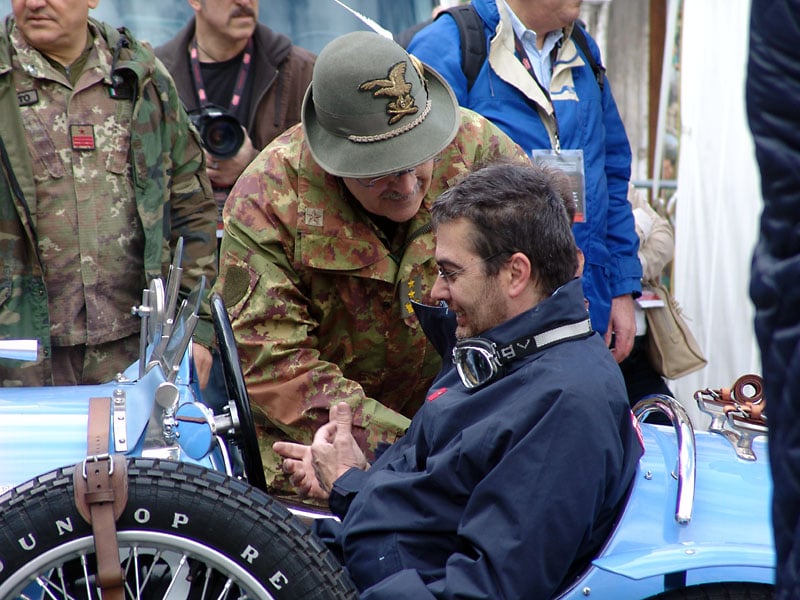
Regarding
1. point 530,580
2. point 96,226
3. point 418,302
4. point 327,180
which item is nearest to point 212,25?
point 96,226

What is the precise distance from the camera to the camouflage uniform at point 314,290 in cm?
291

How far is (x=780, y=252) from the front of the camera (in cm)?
112

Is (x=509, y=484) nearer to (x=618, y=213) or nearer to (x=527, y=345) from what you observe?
(x=527, y=345)

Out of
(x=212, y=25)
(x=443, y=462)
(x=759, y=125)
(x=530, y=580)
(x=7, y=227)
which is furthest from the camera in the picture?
(x=212, y=25)

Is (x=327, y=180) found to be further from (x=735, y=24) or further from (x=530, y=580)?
(x=735, y=24)

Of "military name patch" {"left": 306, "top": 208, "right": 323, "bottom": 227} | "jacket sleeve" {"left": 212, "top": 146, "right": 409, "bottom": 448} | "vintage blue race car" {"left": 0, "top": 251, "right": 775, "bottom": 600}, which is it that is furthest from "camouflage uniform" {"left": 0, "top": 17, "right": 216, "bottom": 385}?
"vintage blue race car" {"left": 0, "top": 251, "right": 775, "bottom": 600}

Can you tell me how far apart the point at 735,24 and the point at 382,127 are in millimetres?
2544

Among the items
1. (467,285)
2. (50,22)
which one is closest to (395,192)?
(467,285)

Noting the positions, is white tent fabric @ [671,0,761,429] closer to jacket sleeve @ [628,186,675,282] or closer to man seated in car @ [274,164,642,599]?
jacket sleeve @ [628,186,675,282]

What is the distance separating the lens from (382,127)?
9.50ft

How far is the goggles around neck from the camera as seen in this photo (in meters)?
2.26

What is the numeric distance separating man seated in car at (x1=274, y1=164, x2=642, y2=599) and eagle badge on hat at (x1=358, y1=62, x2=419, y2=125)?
490 millimetres

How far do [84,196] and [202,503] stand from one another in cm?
195

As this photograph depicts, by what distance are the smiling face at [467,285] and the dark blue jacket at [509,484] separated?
0.31 feet
